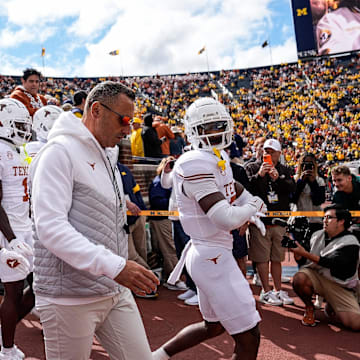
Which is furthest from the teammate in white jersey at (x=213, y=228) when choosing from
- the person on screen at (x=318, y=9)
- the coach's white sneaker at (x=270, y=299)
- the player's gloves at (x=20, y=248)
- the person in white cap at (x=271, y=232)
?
the person on screen at (x=318, y=9)

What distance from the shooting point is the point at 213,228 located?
286 cm

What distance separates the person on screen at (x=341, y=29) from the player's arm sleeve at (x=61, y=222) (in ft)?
133

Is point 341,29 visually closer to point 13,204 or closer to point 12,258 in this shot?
point 13,204

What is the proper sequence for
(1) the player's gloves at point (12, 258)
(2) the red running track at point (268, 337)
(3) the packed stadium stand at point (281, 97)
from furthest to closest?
(3) the packed stadium stand at point (281, 97)
(2) the red running track at point (268, 337)
(1) the player's gloves at point (12, 258)

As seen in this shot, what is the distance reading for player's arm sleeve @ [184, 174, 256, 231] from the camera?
2.68m

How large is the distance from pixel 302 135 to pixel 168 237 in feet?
79.6

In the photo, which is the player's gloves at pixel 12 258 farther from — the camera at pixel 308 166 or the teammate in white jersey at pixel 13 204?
the camera at pixel 308 166

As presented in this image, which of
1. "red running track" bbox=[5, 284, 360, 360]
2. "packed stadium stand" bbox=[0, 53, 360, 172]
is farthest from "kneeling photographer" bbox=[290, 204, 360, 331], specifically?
"packed stadium stand" bbox=[0, 53, 360, 172]

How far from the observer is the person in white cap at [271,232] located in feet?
17.8

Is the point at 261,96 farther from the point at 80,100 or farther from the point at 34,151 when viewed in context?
the point at 34,151

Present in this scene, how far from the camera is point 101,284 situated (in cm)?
197

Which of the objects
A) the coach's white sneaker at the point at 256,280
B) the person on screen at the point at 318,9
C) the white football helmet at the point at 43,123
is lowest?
the coach's white sneaker at the point at 256,280

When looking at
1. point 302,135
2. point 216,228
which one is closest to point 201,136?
point 216,228

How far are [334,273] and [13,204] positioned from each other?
11.1 feet
